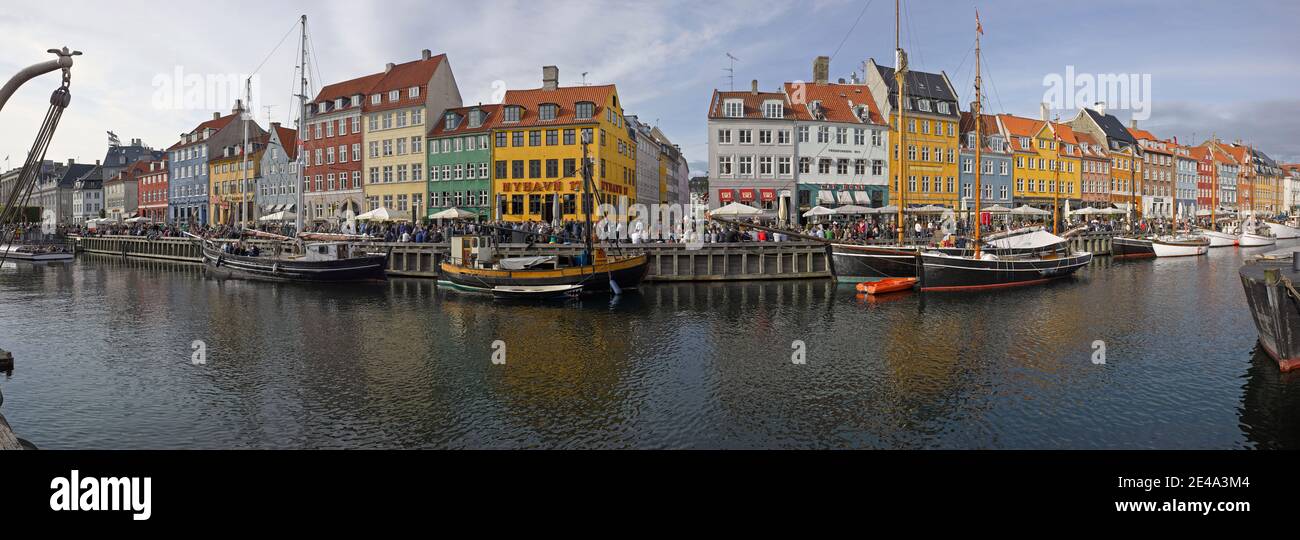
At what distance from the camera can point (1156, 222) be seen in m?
83.2

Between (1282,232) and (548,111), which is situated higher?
(548,111)

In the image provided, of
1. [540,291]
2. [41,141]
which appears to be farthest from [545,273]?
[41,141]

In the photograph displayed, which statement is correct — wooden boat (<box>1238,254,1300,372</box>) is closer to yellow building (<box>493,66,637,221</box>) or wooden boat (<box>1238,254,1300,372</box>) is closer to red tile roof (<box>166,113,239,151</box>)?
yellow building (<box>493,66,637,221</box>)

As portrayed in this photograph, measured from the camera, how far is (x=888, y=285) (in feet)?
112

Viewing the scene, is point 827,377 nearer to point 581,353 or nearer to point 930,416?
point 930,416

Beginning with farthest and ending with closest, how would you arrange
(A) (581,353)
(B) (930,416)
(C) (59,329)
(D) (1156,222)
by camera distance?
(D) (1156,222) → (C) (59,329) → (A) (581,353) → (B) (930,416)

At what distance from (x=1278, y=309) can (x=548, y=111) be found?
51.8m

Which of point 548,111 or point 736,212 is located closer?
point 736,212

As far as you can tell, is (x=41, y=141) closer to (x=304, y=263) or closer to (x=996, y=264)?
(x=304, y=263)

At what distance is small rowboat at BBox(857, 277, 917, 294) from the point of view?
33.7m

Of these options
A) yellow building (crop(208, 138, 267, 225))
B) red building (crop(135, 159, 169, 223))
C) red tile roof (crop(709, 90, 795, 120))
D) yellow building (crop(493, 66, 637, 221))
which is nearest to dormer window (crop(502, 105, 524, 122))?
yellow building (crop(493, 66, 637, 221))
